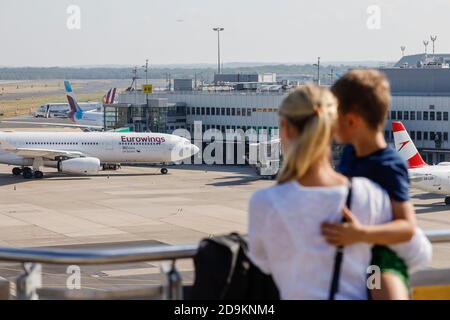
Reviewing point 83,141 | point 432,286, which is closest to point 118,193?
point 83,141

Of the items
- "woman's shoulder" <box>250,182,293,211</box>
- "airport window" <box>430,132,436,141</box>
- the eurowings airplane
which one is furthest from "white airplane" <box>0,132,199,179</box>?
"woman's shoulder" <box>250,182,293,211</box>

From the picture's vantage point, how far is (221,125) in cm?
8856

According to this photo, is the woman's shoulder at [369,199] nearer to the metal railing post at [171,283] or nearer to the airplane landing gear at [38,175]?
the metal railing post at [171,283]

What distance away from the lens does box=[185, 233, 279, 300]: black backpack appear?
19.0 ft

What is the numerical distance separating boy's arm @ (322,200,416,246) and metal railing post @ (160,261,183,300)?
47.6 inches

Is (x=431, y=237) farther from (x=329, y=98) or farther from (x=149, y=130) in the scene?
(x=149, y=130)

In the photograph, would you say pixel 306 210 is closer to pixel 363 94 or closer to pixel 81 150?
pixel 363 94

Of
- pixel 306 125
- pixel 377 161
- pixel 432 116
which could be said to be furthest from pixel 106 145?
pixel 306 125

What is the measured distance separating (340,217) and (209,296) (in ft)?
3.40

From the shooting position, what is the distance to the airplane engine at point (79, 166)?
2726 inches

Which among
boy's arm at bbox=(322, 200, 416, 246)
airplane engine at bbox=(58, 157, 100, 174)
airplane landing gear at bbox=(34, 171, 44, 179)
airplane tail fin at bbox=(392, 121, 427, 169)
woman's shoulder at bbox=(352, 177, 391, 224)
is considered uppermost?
woman's shoulder at bbox=(352, 177, 391, 224)

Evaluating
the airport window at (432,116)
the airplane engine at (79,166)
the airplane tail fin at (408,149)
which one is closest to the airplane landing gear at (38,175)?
the airplane engine at (79,166)

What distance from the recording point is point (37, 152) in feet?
226

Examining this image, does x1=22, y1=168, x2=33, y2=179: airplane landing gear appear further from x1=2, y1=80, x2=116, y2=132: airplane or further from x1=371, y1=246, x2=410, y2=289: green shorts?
x1=371, y1=246, x2=410, y2=289: green shorts
